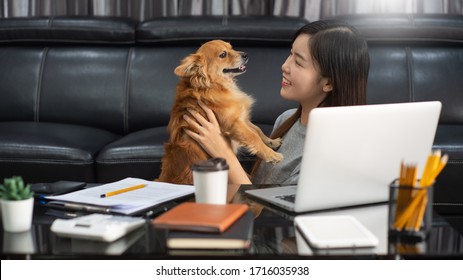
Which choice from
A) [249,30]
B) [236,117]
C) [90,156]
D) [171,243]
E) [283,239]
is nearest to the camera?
[171,243]

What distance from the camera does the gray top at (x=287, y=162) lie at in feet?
6.49

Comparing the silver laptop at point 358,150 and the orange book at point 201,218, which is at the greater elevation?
the silver laptop at point 358,150

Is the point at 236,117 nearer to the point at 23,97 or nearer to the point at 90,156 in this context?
the point at 90,156

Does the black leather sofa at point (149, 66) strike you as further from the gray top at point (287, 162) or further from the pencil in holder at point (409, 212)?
the pencil in holder at point (409, 212)

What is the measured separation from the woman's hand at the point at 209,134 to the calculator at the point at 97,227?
74 cm

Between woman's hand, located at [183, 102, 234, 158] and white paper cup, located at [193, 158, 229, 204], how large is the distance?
2.08 ft

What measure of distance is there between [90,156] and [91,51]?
3.21 feet

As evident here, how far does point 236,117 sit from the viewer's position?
7.04 feet

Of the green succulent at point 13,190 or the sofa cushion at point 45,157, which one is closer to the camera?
the green succulent at point 13,190

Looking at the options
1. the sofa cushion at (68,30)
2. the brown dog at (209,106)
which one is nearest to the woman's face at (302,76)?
the brown dog at (209,106)

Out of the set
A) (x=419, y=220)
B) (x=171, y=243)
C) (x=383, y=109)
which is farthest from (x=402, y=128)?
(x=171, y=243)

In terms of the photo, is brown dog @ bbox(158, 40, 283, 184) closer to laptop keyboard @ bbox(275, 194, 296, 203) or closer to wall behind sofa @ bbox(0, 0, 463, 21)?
laptop keyboard @ bbox(275, 194, 296, 203)

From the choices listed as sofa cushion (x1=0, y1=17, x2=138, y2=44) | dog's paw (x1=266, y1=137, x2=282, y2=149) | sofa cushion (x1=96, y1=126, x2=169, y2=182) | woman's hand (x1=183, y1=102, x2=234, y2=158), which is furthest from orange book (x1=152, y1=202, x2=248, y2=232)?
sofa cushion (x1=0, y1=17, x2=138, y2=44)

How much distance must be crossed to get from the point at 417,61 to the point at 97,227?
2417 mm
